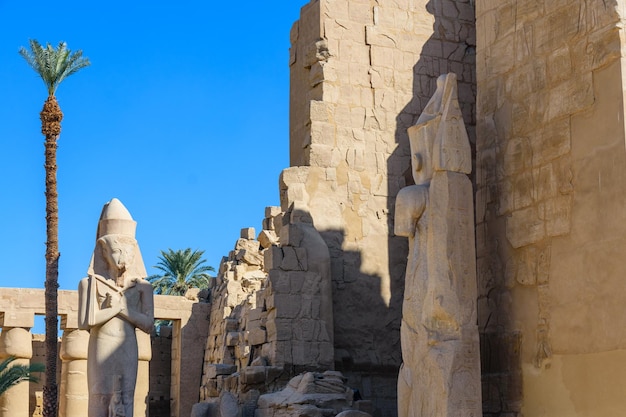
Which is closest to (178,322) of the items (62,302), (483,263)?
(62,302)

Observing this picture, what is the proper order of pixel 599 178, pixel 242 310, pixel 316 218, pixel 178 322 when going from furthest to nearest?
pixel 178 322 < pixel 242 310 < pixel 316 218 < pixel 599 178

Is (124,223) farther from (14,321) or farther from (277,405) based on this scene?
(14,321)

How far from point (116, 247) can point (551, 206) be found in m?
4.69

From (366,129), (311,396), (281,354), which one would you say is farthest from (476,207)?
(366,129)

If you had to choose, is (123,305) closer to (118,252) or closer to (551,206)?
(118,252)

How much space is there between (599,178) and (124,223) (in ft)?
17.3

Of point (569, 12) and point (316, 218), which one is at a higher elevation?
point (569, 12)

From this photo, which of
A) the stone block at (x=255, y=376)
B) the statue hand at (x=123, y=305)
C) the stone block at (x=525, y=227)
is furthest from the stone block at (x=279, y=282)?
the stone block at (x=525, y=227)

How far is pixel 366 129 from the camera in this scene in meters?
12.9

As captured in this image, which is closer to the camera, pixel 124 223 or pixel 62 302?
pixel 124 223

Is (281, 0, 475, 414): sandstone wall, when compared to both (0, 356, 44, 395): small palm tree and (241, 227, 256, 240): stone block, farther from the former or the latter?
(0, 356, 44, 395): small palm tree

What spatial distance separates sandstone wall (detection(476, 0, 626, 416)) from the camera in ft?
24.5

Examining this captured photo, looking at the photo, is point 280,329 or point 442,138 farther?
point 280,329

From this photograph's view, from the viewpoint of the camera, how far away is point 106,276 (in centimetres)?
1040
